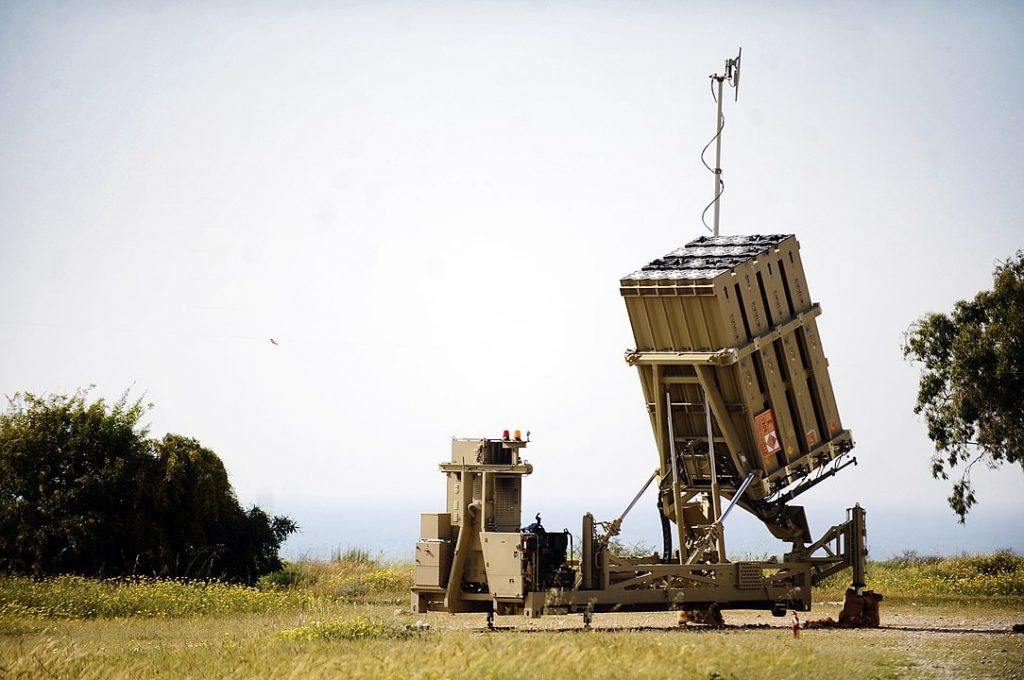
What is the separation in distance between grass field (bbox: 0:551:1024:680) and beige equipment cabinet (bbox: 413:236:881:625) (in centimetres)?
71

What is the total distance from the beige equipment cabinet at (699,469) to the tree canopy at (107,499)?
9460mm

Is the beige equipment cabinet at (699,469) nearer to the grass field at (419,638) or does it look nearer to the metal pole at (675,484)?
the metal pole at (675,484)

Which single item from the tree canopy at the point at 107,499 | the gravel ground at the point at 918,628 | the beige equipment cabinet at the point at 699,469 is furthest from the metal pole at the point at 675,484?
the tree canopy at the point at 107,499

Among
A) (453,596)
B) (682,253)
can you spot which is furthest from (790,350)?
(453,596)

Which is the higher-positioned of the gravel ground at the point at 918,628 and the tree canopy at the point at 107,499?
the tree canopy at the point at 107,499

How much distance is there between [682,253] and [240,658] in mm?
10004

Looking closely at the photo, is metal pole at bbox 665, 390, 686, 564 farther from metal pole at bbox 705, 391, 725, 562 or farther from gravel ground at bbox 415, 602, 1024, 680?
gravel ground at bbox 415, 602, 1024, 680

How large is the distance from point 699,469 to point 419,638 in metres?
6.70

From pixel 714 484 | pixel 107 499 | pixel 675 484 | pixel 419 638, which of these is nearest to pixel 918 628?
pixel 714 484

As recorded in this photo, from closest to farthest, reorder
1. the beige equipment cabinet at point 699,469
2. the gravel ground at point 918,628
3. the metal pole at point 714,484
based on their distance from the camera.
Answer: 1. the gravel ground at point 918,628
2. the beige equipment cabinet at point 699,469
3. the metal pole at point 714,484

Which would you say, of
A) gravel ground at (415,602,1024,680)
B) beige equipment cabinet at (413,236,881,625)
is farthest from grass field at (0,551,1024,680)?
beige equipment cabinet at (413,236,881,625)

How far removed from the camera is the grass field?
49.3ft

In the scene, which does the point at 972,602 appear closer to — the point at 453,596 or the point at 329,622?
the point at 453,596

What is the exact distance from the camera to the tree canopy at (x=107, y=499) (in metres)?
28.2
